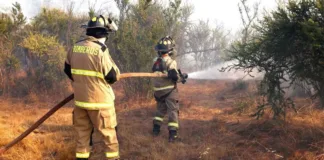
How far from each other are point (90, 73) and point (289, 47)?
134 inches

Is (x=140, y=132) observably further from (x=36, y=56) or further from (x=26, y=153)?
(x=36, y=56)

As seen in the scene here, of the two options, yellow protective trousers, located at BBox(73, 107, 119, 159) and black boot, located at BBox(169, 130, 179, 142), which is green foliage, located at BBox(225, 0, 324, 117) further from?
yellow protective trousers, located at BBox(73, 107, 119, 159)

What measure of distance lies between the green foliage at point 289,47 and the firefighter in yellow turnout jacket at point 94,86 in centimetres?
293

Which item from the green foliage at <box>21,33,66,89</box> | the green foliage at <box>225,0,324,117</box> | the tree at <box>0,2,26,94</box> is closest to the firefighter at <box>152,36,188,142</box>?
the green foliage at <box>225,0,324,117</box>

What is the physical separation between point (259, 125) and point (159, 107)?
2032mm

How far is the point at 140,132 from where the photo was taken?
5.80 m

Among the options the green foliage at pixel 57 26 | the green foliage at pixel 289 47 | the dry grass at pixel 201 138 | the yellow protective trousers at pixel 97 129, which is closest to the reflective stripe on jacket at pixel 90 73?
the yellow protective trousers at pixel 97 129

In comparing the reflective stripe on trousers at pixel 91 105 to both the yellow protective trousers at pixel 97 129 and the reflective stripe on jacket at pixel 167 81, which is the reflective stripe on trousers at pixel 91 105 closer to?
the yellow protective trousers at pixel 97 129

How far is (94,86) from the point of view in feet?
11.9

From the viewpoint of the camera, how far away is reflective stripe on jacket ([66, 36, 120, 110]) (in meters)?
3.58

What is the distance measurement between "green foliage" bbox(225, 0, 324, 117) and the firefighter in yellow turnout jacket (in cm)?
293

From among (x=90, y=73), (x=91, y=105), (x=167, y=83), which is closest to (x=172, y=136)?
(x=167, y=83)

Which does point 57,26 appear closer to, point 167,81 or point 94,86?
point 167,81

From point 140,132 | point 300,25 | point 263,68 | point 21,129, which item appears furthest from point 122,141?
point 300,25
